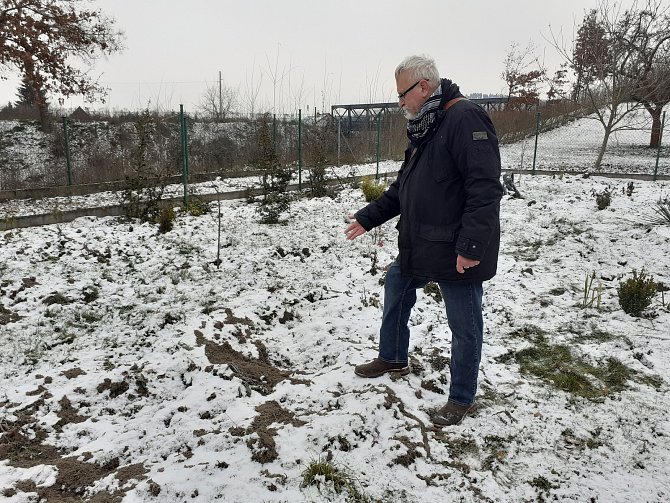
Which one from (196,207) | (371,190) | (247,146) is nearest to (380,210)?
(196,207)

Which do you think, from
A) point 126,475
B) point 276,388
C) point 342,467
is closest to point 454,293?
point 342,467

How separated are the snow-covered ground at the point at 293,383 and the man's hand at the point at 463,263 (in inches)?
38.1

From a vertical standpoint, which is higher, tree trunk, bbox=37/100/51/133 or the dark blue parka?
tree trunk, bbox=37/100/51/133

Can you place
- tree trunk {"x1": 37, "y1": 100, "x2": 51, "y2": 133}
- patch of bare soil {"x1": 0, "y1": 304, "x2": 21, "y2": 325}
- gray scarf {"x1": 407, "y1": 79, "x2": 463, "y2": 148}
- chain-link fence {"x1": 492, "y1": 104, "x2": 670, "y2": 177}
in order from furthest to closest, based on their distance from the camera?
tree trunk {"x1": 37, "y1": 100, "x2": 51, "y2": 133} → chain-link fence {"x1": 492, "y1": 104, "x2": 670, "y2": 177} → patch of bare soil {"x1": 0, "y1": 304, "x2": 21, "y2": 325} → gray scarf {"x1": 407, "y1": 79, "x2": 463, "y2": 148}

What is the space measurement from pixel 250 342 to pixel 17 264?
349cm

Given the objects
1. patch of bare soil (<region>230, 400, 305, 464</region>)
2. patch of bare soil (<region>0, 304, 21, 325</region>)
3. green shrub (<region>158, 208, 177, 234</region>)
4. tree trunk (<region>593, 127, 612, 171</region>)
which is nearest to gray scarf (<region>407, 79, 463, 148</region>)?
patch of bare soil (<region>230, 400, 305, 464</region>)

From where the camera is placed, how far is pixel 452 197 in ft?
7.34

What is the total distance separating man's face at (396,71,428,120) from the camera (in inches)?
90.4

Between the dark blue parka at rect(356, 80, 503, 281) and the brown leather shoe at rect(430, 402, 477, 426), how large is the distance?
32.9 inches

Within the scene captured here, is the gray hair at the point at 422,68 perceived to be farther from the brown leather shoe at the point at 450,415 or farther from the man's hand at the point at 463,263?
the brown leather shoe at the point at 450,415

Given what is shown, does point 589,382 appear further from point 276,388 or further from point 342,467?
point 276,388

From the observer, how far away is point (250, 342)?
12.1 ft

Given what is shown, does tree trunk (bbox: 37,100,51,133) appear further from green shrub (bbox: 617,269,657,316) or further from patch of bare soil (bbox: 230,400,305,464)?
green shrub (bbox: 617,269,657,316)

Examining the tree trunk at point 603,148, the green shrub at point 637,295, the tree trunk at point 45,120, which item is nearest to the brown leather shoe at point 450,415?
the green shrub at point 637,295
